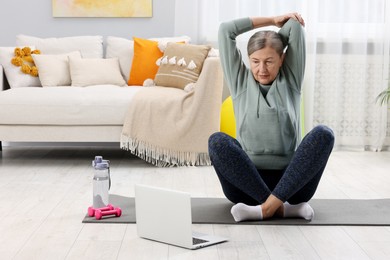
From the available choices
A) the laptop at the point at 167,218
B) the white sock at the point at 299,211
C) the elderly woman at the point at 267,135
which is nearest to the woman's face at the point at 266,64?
the elderly woman at the point at 267,135

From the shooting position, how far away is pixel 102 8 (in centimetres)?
518

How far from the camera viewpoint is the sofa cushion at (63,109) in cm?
417

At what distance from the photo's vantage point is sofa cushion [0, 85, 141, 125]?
4.17m

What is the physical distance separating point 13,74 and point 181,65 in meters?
1.14

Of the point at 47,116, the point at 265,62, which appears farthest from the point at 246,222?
the point at 47,116

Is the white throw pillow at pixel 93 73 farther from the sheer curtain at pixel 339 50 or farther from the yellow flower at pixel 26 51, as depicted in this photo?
the sheer curtain at pixel 339 50

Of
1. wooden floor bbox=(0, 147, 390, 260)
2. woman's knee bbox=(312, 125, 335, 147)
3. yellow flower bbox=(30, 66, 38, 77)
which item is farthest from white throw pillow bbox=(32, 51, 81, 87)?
woman's knee bbox=(312, 125, 335, 147)

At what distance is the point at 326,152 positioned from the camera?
261cm

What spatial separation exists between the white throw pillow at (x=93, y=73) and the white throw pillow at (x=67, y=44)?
183 millimetres

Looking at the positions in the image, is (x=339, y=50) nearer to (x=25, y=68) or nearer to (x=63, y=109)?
(x=63, y=109)

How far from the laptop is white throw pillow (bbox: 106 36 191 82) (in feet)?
8.43

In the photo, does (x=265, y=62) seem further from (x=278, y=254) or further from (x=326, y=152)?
(x=278, y=254)

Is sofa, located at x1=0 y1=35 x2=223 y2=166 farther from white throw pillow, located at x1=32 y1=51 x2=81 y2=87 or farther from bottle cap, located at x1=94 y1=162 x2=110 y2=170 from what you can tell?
bottle cap, located at x1=94 y1=162 x2=110 y2=170

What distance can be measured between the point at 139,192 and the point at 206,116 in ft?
5.76
